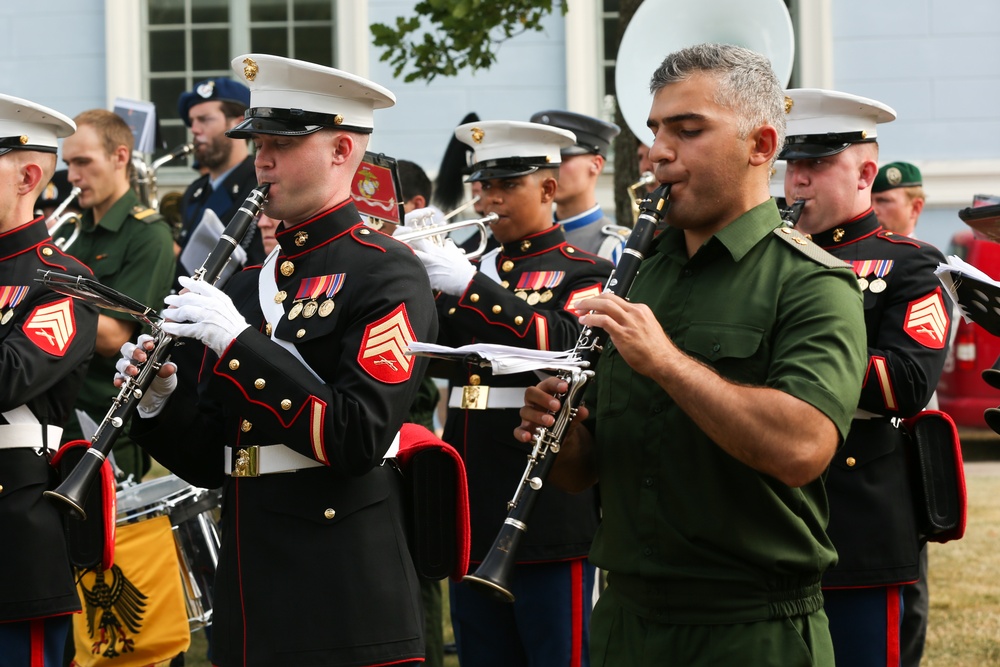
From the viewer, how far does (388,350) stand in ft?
10.9

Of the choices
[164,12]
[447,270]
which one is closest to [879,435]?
[447,270]

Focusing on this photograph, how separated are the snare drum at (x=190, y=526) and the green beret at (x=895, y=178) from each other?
3.23 meters

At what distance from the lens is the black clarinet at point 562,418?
2908 mm

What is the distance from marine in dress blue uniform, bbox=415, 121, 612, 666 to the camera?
184 inches

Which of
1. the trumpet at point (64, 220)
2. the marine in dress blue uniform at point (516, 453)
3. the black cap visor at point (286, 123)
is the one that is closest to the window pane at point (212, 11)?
the trumpet at point (64, 220)

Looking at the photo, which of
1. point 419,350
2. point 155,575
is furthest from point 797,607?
point 155,575

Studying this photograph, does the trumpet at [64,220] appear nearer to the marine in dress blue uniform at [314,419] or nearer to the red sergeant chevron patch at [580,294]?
the red sergeant chevron patch at [580,294]

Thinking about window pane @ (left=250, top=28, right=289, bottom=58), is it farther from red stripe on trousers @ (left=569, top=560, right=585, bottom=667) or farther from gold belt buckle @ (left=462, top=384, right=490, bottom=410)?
red stripe on trousers @ (left=569, top=560, right=585, bottom=667)

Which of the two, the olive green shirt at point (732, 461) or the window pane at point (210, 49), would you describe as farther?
the window pane at point (210, 49)

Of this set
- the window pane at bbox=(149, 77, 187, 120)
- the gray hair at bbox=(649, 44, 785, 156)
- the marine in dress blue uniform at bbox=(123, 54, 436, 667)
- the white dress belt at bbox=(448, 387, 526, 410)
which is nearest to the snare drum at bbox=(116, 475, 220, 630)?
the white dress belt at bbox=(448, 387, 526, 410)

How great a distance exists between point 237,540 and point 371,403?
50cm

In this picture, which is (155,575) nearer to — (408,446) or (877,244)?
(408,446)

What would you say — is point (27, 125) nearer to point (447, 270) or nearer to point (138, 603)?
point (447, 270)

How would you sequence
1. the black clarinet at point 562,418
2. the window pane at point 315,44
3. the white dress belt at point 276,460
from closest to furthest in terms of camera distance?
the black clarinet at point 562,418
the white dress belt at point 276,460
the window pane at point 315,44
